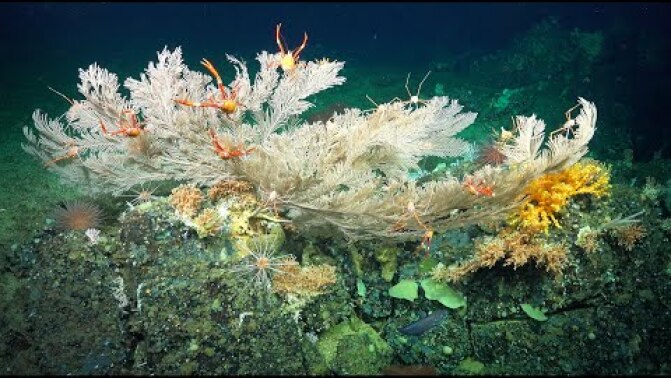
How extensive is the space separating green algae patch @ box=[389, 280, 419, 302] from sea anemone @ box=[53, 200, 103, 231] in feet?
9.81

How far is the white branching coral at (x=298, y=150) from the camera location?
3.55 meters

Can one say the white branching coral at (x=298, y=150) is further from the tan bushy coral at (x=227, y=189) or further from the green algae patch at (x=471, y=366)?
the green algae patch at (x=471, y=366)

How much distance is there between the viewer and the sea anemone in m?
3.87

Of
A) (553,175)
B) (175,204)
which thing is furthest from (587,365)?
(175,204)

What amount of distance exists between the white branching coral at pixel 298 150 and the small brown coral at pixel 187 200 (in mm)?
122

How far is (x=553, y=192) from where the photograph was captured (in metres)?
3.90

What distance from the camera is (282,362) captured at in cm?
313

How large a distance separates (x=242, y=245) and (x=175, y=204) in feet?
2.45

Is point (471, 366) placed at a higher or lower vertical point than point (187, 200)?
lower

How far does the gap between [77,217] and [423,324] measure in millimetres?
3482

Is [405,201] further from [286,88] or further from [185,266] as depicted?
[185,266]

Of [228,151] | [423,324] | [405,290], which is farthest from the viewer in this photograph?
[405,290]

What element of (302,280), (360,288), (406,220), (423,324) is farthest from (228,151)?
(423,324)

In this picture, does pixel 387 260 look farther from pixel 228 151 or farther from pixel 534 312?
pixel 228 151
